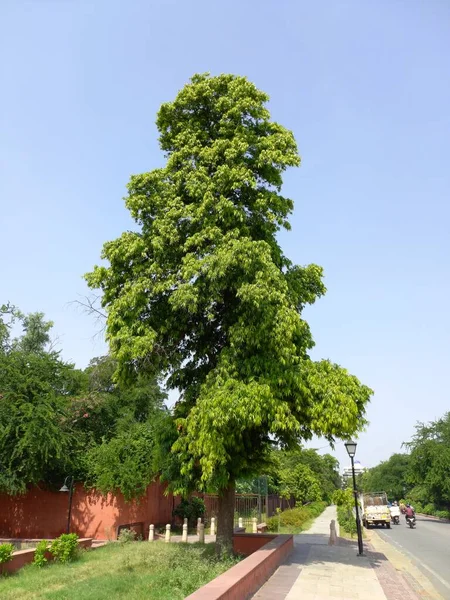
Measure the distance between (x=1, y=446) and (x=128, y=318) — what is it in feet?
42.5

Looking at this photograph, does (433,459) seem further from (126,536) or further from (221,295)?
(221,295)

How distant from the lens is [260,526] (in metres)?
24.2

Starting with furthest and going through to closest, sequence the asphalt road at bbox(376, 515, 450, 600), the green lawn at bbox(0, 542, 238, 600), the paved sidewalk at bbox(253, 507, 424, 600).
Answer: the asphalt road at bbox(376, 515, 450, 600) → the paved sidewalk at bbox(253, 507, 424, 600) → the green lawn at bbox(0, 542, 238, 600)

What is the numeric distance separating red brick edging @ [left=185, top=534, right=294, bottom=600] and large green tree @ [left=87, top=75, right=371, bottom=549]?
4.72ft

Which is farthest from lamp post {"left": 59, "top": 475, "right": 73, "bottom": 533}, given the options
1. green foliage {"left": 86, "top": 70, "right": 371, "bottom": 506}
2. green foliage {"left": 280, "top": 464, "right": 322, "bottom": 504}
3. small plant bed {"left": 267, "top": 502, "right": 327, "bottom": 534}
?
green foliage {"left": 280, "top": 464, "right": 322, "bottom": 504}

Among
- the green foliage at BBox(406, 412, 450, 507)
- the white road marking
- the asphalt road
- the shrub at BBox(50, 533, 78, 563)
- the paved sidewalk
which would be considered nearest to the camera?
the paved sidewalk

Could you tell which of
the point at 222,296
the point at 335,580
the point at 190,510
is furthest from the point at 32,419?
the point at 335,580

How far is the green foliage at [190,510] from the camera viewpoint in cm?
2691

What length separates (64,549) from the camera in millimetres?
14844

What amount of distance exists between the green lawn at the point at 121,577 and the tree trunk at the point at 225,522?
39 cm

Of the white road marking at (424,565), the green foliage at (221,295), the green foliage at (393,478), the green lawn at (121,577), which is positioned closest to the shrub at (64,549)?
the green lawn at (121,577)

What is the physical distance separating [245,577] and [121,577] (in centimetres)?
380

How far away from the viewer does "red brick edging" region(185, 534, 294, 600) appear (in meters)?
7.17

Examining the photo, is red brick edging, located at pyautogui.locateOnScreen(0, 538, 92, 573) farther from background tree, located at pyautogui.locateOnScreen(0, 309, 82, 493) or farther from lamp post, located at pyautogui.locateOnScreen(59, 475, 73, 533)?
lamp post, located at pyautogui.locateOnScreen(59, 475, 73, 533)
